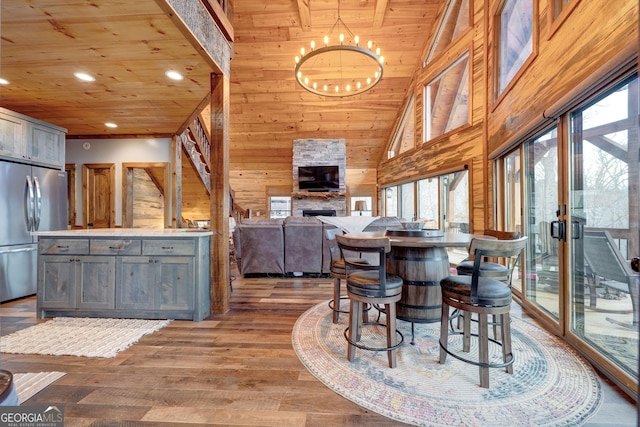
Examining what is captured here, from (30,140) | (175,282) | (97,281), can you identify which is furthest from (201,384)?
(30,140)

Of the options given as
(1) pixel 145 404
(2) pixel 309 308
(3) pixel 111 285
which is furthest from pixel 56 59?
(2) pixel 309 308

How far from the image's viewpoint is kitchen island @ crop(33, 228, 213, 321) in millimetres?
2709

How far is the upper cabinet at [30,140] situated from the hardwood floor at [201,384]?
2.24 meters

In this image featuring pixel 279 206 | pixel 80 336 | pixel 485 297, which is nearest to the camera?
pixel 485 297

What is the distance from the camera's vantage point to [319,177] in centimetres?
835

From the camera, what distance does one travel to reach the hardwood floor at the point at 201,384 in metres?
1.47

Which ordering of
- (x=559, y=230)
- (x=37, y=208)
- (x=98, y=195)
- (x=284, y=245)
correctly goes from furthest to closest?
(x=98, y=195), (x=284, y=245), (x=37, y=208), (x=559, y=230)

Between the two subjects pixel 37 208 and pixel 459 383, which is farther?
pixel 37 208

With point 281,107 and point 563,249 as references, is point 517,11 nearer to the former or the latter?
point 563,249

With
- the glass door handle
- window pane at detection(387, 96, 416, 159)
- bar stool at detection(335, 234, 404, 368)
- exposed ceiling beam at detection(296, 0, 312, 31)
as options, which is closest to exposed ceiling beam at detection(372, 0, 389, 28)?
exposed ceiling beam at detection(296, 0, 312, 31)

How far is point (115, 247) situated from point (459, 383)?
10.5 feet

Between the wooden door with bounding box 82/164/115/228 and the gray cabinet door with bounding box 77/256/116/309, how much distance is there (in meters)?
3.17

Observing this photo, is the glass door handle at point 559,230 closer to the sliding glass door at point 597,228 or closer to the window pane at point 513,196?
the sliding glass door at point 597,228

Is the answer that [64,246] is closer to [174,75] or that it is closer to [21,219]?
[21,219]
